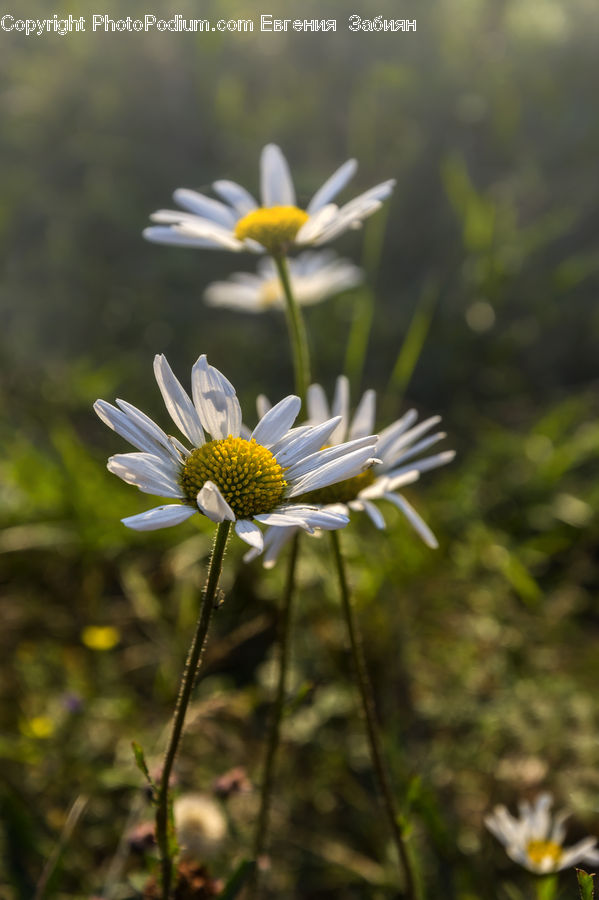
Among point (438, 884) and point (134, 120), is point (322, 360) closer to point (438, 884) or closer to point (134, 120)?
point (134, 120)

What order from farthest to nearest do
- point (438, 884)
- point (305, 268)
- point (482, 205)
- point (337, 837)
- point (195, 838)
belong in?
point (482, 205), point (305, 268), point (337, 837), point (438, 884), point (195, 838)

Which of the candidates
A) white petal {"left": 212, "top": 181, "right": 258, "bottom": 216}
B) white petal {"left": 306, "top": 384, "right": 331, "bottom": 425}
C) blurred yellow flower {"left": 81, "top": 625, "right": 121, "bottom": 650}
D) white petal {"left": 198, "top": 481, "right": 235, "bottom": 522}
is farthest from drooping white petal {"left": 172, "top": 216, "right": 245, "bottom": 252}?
blurred yellow flower {"left": 81, "top": 625, "right": 121, "bottom": 650}

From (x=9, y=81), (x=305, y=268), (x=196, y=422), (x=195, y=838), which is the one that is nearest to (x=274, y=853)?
(x=195, y=838)

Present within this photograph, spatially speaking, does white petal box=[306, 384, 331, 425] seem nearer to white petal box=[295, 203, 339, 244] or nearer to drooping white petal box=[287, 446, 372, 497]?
white petal box=[295, 203, 339, 244]

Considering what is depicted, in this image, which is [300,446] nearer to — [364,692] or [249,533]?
[249,533]

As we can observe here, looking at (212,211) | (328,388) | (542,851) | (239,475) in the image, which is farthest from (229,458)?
(328,388)

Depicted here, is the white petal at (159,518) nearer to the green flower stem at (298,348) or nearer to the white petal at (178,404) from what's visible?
the white petal at (178,404)

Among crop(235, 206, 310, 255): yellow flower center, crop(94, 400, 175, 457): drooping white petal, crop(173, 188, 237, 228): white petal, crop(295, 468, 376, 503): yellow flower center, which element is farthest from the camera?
crop(173, 188, 237, 228): white petal
